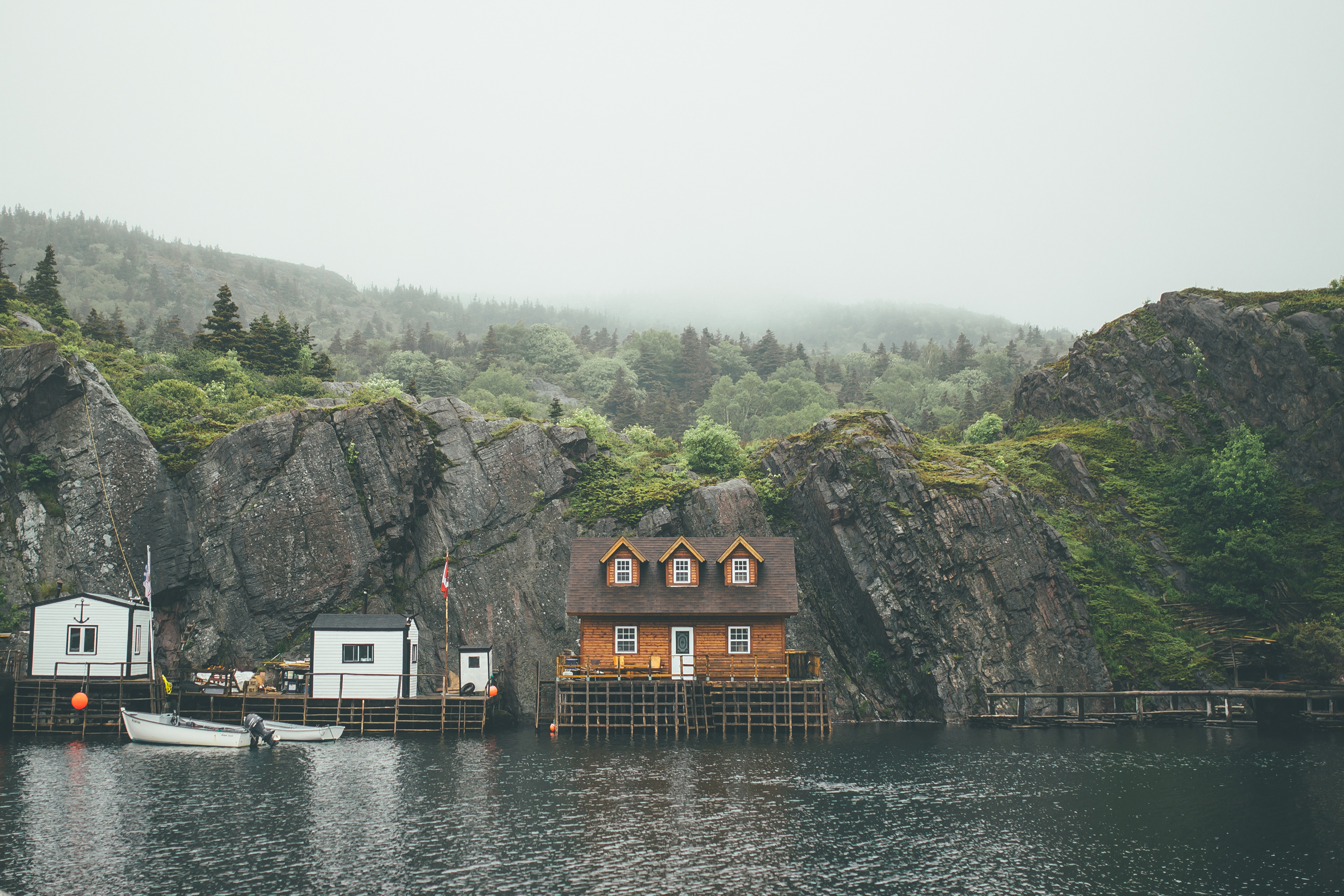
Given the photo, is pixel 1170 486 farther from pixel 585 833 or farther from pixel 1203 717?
pixel 585 833

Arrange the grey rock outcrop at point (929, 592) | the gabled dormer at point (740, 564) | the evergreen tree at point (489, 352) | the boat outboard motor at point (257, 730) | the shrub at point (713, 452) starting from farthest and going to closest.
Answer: the evergreen tree at point (489, 352) → the shrub at point (713, 452) → the grey rock outcrop at point (929, 592) → the gabled dormer at point (740, 564) → the boat outboard motor at point (257, 730)

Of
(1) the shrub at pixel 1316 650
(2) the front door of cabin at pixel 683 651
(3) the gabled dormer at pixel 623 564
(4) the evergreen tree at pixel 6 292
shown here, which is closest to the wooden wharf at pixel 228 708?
(3) the gabled dormer at pixel 623 564

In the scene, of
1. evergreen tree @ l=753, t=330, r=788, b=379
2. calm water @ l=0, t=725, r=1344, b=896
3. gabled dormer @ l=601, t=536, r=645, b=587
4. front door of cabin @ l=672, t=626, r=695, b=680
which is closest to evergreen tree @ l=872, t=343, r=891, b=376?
evergreen tree @ l=753, t=330, r=788, b=379

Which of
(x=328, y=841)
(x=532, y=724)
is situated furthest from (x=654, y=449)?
(x=328, y=841)

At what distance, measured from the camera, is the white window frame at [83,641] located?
48.8m

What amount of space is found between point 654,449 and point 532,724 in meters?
34.6

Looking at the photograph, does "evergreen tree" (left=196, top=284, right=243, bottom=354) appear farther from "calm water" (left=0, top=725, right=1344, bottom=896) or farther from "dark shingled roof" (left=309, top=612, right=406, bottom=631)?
"calm water" (left=0, top=725, right=1344, bottom=896)

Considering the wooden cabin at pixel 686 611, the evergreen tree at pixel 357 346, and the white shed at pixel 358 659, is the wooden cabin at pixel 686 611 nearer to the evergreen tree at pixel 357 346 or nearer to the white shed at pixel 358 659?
the white shed at pixel 358 659

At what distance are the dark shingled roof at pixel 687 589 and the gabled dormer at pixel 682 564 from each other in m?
0.34

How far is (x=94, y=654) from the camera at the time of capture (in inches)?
1924

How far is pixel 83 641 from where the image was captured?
48938 mm

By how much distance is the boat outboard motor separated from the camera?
146 feet

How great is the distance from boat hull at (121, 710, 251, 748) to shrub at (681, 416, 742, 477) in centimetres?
3894

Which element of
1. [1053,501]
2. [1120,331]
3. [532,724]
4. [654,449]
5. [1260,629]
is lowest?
[532,724]
